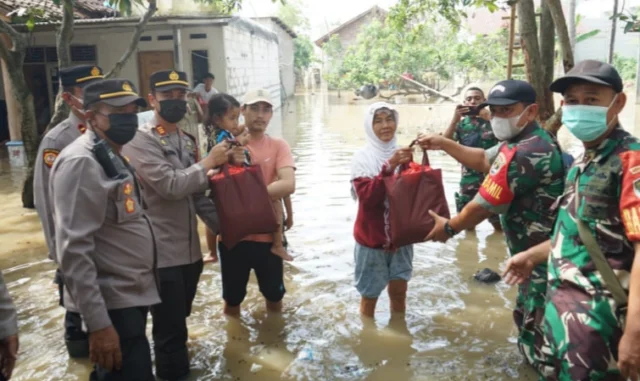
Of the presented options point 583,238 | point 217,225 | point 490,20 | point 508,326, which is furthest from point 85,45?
point 490,20

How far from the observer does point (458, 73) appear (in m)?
28.9

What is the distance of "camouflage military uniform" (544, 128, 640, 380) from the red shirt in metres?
1.55

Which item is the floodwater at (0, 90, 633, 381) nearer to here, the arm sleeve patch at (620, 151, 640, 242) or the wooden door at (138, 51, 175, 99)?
the arm sleeve patch at (620, 151, 640, 242)

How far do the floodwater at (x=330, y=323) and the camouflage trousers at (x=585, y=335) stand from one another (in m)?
1.37

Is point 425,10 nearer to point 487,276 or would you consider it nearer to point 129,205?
point 487,276

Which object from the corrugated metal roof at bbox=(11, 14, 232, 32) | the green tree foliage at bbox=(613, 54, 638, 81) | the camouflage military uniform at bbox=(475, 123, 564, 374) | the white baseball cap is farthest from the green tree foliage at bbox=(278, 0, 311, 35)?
the camouflage military uniform at bbox=(475, 123, 564, 374)

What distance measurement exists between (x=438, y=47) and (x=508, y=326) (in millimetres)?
26867

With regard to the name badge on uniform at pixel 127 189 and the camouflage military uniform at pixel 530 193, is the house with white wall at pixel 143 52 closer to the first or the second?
the name badge on uniform at pixel 127 189

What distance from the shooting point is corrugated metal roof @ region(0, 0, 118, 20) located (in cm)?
1131

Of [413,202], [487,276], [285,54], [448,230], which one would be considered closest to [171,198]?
[413,202]

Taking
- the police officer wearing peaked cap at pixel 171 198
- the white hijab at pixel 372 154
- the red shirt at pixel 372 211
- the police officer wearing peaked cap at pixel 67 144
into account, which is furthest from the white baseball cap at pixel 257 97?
the police officer wearing peaked cap at pixel 67 144

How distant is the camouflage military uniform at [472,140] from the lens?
6.24 m

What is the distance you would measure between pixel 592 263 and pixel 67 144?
3.21m

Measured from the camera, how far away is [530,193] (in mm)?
3061
